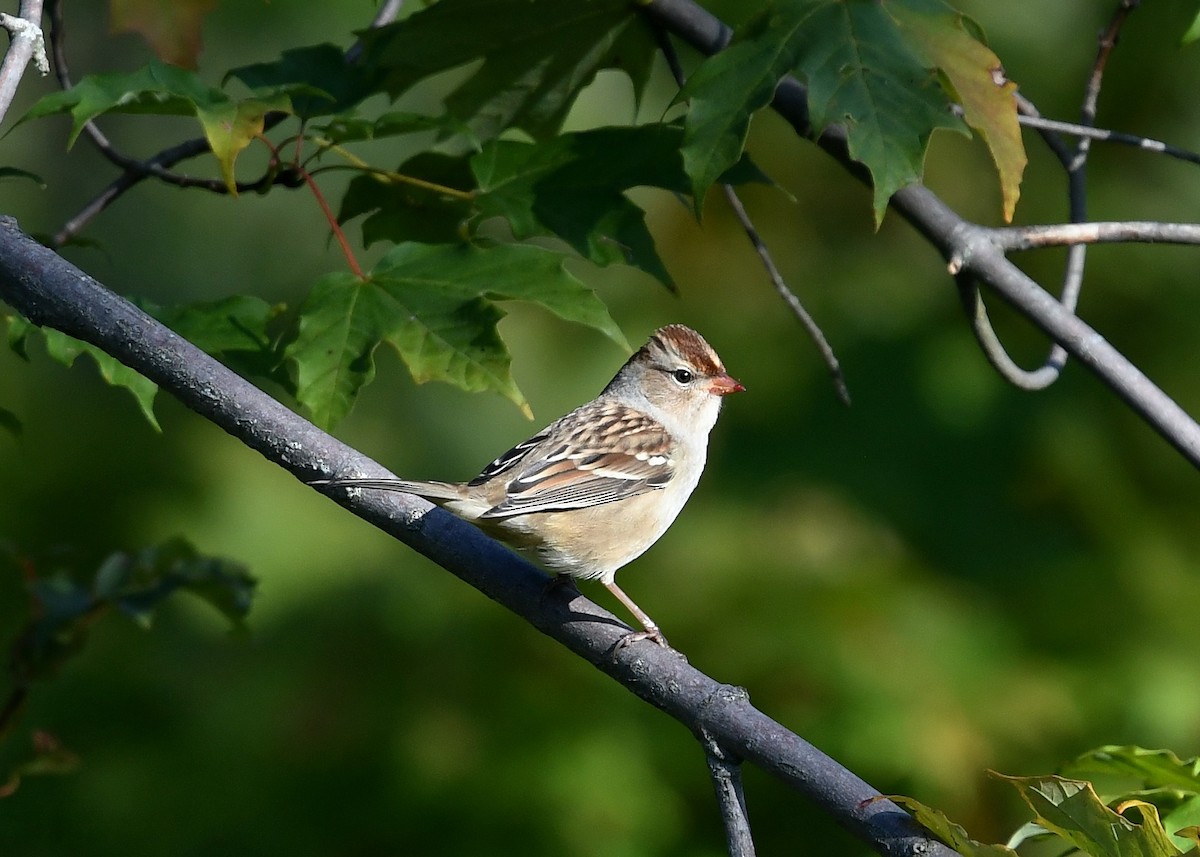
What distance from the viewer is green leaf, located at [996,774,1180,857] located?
185 centimetres

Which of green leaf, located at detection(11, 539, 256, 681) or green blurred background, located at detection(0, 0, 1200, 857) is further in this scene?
green blurred background, located at detection(0, 0, 1200, 857)

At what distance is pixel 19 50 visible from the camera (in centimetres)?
249

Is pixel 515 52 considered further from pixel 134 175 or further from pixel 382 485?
pixel 382 485

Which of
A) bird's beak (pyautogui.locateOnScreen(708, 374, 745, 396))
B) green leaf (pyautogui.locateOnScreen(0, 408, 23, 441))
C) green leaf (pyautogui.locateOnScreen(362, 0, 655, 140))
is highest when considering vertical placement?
green leaf (pyautogui.locateOnScreen(362, 0, 655, 140))

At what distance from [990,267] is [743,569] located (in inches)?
101

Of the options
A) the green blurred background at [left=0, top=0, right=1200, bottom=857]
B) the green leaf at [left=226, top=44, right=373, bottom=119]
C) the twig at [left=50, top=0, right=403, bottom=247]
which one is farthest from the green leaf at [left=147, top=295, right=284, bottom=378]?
the green blurred background at [left=0, top=0, right=1200, bottom=857]

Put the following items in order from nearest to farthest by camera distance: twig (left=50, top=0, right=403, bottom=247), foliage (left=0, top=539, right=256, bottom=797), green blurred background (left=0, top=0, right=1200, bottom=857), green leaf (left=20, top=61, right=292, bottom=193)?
green leaf (left=20, top=61, right=292, bottom=193), twig (left=50, top=0, right=403, bottom=247), foliage (left=0, top=539, right=256, bottom=797), green blurred background (left=0, top=0, right=1200, bottom=857)

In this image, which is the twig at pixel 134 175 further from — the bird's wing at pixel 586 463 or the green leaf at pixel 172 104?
the bird's wing at pixel 586 463

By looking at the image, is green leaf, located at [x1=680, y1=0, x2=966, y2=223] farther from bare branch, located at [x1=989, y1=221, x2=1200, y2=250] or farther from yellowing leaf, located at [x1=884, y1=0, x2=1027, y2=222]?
bare branch, located at [x1=989, y1=221, x2=1200, y2=250]

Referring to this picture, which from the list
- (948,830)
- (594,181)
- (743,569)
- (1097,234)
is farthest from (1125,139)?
(743,569)

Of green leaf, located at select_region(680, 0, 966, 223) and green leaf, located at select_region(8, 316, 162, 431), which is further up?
green leaf, located at select_region(680, 0, 966, 223)

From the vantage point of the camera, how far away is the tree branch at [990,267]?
2.73 m

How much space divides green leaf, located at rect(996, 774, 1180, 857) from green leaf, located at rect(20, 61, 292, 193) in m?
1.95

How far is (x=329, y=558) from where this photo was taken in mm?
6328
